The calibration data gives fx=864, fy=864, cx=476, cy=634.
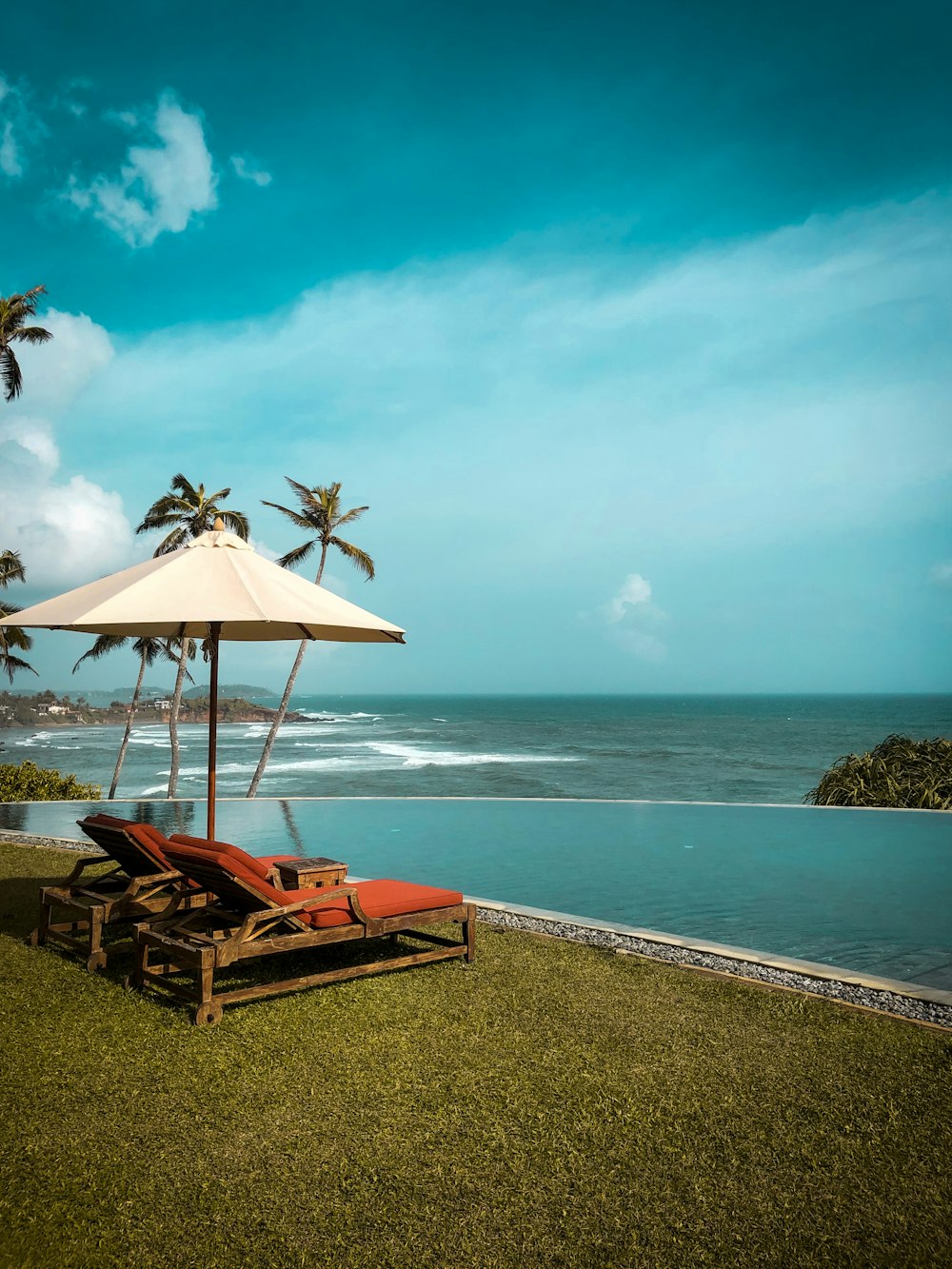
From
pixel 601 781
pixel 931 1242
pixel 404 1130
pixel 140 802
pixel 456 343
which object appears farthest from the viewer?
pixel 601 781

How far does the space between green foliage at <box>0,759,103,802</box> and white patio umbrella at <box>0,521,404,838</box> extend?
8117mm

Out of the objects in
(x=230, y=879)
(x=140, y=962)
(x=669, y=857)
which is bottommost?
(x=669, y=857)

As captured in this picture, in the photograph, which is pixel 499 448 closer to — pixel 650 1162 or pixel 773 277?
pixel 773 277

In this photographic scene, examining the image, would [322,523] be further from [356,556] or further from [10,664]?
[10,664]

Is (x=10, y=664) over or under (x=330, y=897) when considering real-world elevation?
over

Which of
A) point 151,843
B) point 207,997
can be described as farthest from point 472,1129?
point 151,843

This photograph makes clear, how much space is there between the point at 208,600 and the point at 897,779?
12.6 m

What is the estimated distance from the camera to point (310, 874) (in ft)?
14.5

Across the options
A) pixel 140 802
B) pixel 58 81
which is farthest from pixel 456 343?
pixel 140 802

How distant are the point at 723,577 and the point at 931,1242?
57648mm

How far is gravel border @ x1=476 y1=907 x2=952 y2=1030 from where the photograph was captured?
12.7 ft

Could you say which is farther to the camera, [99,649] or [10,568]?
[10,568]

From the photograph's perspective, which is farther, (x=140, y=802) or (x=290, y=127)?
(x=290, y=127)

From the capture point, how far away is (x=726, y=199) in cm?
1452
